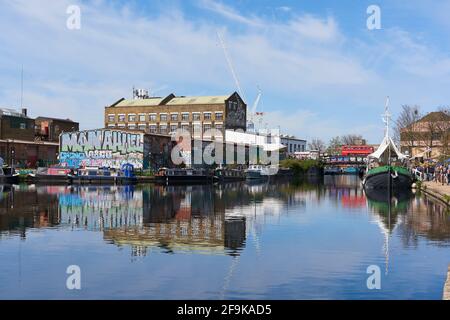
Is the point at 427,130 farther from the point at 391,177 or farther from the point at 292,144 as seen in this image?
the point at 292,144

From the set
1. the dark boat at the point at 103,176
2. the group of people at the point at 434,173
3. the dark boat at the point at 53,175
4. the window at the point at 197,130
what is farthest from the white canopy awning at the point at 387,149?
the window at the point at 197,130

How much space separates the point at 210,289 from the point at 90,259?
233 inches

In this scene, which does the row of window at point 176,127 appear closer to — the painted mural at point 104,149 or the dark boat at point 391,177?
the painted mural at point 104,149

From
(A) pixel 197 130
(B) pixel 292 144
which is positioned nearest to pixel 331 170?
(B) pixel 292 144

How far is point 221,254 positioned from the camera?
2033 centimetres

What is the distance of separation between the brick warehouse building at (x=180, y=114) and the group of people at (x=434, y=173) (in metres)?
48.8

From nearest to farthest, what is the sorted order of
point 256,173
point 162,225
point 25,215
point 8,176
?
point 162,225, point 25,215, point 8,176, point 256,173

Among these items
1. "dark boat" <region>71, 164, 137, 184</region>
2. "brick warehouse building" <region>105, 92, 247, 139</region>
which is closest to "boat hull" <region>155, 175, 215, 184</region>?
"dark boat" <region>71, 164, 137, 184</region>

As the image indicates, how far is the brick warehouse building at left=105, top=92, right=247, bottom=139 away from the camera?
417 ft

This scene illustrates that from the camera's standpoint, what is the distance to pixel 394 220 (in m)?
32.0

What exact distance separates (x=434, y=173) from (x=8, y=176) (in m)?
60.0

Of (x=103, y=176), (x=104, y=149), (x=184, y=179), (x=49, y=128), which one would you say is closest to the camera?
(x=103, y=176)

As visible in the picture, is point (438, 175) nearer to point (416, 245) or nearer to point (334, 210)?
point (334, 210)

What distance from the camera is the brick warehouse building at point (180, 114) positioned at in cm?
12700
